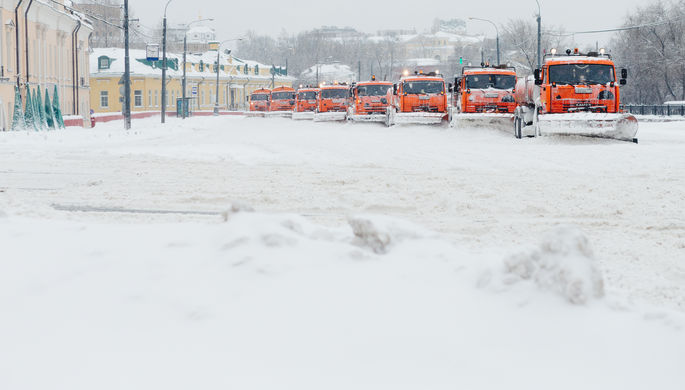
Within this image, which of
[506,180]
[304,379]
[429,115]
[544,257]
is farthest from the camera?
[429,115]

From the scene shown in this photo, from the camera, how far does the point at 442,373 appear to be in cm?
378

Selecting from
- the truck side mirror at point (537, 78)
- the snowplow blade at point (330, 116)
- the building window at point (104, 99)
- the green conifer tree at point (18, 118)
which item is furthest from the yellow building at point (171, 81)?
the truck side mirror at point (537, 78)

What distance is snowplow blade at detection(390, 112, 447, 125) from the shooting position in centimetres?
3438

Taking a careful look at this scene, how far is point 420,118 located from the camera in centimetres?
3456

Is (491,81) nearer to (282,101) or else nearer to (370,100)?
(370,100)

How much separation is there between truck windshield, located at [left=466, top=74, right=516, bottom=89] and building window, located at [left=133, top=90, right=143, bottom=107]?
201ft

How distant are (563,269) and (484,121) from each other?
2761 cm

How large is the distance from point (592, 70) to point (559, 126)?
312cm

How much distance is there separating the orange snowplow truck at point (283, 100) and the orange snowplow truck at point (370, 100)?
16471 millimetres

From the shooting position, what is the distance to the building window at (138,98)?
8762 centimetres

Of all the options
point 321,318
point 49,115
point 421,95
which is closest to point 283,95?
point 421,95

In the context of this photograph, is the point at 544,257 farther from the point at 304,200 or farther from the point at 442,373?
the point at 304,200

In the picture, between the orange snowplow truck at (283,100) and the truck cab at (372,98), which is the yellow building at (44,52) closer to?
the orange snowplow truck at (283,100)

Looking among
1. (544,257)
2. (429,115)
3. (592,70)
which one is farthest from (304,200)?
(429,115)
